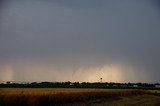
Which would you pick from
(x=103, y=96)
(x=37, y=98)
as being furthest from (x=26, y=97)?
(x=103, y=96)

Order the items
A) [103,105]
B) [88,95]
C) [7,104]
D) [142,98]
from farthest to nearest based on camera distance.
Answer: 1. [142,98]
2. [88,95]
3. [103,105]
4. [7,104]

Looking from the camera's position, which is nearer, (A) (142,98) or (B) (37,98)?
(B) (37,98)

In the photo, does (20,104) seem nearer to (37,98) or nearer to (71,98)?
(37,98)

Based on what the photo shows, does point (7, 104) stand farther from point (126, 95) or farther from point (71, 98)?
point (126, 95)

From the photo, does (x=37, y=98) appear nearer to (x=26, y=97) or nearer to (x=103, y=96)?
(x=26, y=97)

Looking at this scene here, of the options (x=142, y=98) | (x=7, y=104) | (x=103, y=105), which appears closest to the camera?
(x=7, y=104)

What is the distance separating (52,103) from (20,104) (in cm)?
416

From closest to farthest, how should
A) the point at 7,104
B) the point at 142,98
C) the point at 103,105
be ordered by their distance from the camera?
the point at 7,104 < the point at 103,105 < the point at 142,98

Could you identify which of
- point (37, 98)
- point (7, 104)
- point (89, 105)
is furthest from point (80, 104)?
point (7, 104)

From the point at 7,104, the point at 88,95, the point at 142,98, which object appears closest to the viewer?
the point at 7,104

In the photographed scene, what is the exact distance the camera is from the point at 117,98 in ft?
172

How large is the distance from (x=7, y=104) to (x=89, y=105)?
417 inches

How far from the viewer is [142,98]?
2165 inches

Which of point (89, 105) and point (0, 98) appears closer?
point (0, 98)
